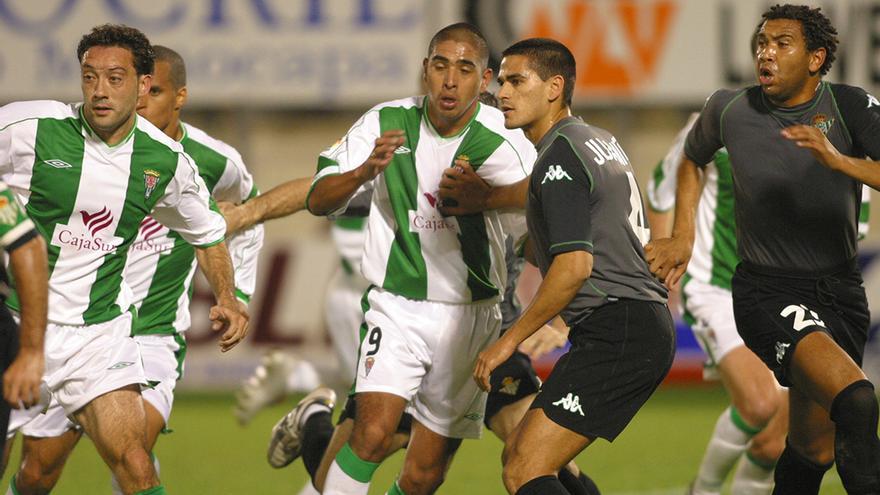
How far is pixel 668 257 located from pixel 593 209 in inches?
20.8

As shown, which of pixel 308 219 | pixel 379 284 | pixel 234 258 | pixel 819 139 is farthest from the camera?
pixel 308 219

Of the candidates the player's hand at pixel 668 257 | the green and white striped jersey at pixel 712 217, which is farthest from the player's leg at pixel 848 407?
the green and white striped jersey at pixel 712 217

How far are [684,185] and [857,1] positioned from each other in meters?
8.57

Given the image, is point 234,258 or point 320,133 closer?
point 234,258

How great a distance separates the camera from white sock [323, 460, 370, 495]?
6.04 m

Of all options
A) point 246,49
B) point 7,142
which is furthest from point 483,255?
point 246,49

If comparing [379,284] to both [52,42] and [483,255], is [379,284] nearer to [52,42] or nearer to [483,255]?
[483,255]

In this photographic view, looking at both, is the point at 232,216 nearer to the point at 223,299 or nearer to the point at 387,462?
the point at 223,299

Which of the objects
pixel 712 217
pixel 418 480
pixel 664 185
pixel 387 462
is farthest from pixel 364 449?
pixel 387 462

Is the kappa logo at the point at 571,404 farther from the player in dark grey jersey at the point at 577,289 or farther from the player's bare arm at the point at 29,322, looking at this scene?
the player's bare arm at the point at 29,322

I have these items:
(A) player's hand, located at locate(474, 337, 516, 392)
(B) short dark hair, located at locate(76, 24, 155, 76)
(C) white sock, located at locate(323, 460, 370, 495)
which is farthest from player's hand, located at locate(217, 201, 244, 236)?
(A) player's hand, located at locate(474, 337, 516, 392)

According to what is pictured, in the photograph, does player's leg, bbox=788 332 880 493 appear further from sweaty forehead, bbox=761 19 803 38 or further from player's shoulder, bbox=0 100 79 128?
player's shoulder, bbox=0 100 79 128

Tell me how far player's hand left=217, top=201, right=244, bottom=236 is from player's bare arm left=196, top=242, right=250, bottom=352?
1.36ft

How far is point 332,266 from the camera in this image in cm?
1385
